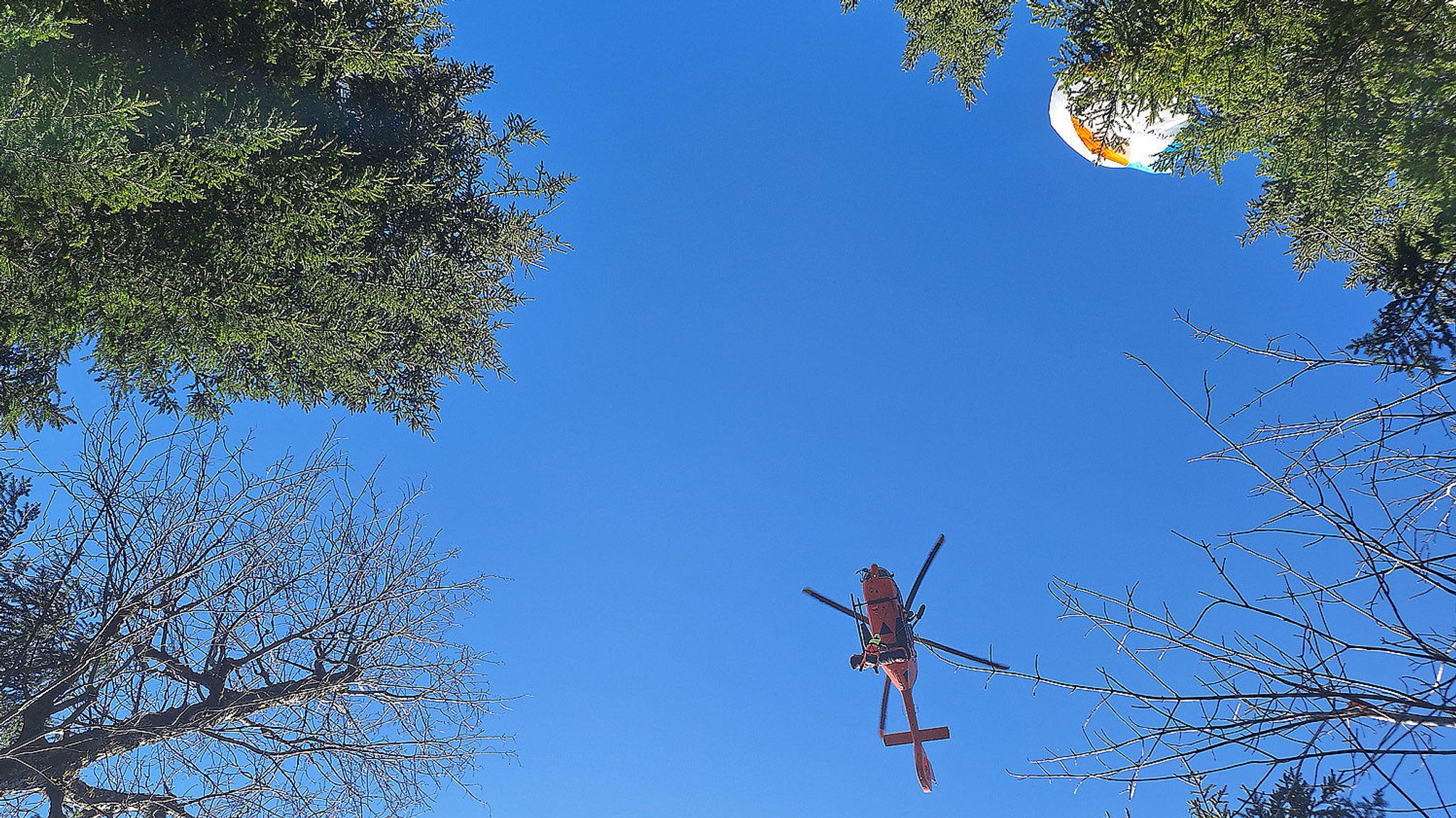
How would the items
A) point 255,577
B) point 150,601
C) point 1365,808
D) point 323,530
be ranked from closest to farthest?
point 1365,808 < point 150,601 < point 255,577 < point 323,530

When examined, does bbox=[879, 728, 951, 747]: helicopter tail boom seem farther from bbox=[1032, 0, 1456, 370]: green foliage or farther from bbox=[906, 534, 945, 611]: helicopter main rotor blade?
bbox=[1032, 0, 1456, 370]: green foliage

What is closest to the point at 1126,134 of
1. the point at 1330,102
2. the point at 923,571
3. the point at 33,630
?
the point at 1330,102

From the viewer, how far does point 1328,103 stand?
20.0ft

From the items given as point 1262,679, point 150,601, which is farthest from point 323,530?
point 1262,679

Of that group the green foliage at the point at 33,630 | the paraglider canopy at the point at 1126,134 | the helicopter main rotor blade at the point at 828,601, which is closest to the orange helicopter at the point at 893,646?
the helicopter main rotor blade at the point at 828,601

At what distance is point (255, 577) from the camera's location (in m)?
5.92

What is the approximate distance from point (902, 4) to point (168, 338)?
10.5m

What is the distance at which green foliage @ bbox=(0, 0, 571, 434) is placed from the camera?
5.59 meters

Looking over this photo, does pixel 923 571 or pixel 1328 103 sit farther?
pixel 923 571

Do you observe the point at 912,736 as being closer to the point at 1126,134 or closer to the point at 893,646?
the point at 893,646

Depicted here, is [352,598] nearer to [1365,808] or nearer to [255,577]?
[255,577]

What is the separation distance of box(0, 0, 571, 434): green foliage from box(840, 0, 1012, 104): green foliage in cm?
589

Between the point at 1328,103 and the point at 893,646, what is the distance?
290 inches

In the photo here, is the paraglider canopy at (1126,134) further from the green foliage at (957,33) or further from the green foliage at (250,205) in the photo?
the green foliage at (250,205)
